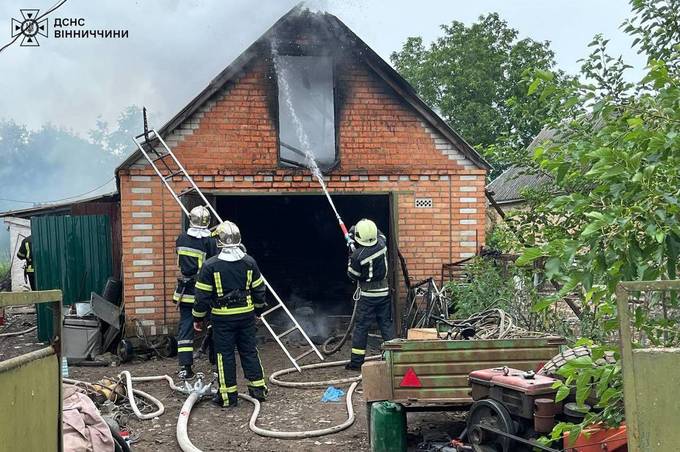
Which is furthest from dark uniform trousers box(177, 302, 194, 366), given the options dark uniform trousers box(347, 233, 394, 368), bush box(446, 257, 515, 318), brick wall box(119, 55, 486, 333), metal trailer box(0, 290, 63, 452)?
metal trailer box(0, 290, 63, 452)

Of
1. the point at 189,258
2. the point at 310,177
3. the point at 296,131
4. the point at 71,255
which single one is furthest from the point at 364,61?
the point at 71,255

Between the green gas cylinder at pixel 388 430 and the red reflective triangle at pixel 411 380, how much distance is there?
0.63 feet

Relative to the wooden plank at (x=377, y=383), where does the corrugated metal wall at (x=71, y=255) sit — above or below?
above

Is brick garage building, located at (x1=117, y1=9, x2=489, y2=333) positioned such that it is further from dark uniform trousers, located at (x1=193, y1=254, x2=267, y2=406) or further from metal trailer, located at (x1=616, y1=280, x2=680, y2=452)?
metal trailer, located at (x1=616, y1=280, x2=680, y2=452)

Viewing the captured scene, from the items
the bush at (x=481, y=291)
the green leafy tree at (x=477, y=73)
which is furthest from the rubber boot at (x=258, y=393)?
the green leafy tree at (x=477, y=73)

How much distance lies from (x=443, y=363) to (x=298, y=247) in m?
10.5

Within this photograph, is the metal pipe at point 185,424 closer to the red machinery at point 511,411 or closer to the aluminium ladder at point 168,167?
the red machinery at point 511,411

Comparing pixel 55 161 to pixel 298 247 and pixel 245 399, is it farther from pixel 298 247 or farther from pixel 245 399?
pixel 245 399

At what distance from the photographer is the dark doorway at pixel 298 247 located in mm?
15180

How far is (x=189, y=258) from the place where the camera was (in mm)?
8453

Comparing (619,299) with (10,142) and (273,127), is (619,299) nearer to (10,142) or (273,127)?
(273,127)

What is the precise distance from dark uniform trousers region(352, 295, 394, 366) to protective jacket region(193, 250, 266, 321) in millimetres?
1893

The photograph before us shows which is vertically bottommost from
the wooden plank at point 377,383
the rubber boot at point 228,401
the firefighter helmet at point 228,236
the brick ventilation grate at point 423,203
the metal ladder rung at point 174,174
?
the rubber boot at point 228,401

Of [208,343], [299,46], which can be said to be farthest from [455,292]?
[299,46]
